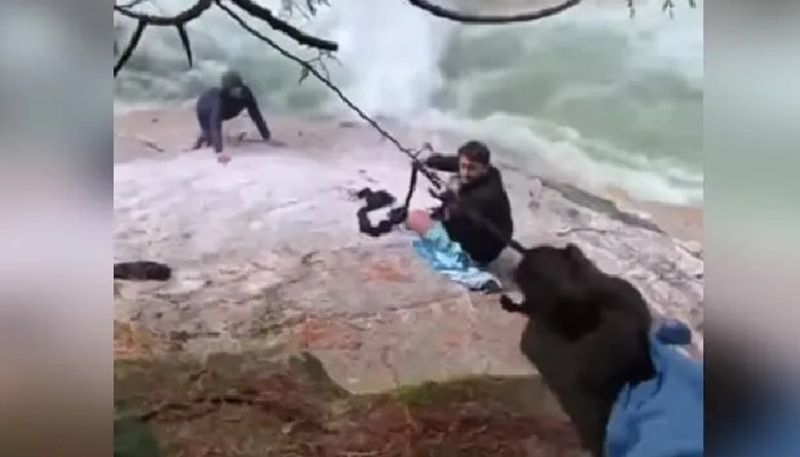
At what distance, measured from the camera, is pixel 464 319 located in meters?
1.19

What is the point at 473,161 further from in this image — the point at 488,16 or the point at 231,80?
the point at 231,80

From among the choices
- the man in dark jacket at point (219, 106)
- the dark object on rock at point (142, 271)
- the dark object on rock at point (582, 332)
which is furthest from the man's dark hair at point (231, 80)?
the dark object on rock at point (582, 332)

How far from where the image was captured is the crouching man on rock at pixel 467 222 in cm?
119

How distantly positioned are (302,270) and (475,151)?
25 cm

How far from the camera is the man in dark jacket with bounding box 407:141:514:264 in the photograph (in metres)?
1.20

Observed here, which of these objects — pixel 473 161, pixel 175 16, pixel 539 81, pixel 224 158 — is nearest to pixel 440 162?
pixel 473 161

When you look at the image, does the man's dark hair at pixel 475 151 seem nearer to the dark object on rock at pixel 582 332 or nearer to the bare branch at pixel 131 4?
the dark object on rock at pixel 582 332

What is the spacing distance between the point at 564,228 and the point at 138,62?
54 cm

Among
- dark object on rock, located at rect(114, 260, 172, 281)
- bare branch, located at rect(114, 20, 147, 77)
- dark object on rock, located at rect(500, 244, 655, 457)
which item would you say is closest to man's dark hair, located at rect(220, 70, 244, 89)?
bare branch, located at rect(114, 20, 147, 77)

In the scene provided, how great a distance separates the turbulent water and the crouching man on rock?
0.04 meters

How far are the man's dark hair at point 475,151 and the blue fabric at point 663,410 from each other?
296 mm

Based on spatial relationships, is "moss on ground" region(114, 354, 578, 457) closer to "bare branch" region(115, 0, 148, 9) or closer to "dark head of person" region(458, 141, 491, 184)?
"dark head of person" region(458, 141, 491, 184)

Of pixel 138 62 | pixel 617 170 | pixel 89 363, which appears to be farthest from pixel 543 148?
pixel 89 363

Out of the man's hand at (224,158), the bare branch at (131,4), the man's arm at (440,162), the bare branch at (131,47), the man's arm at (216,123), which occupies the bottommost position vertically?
the man's arm at (440,162)
